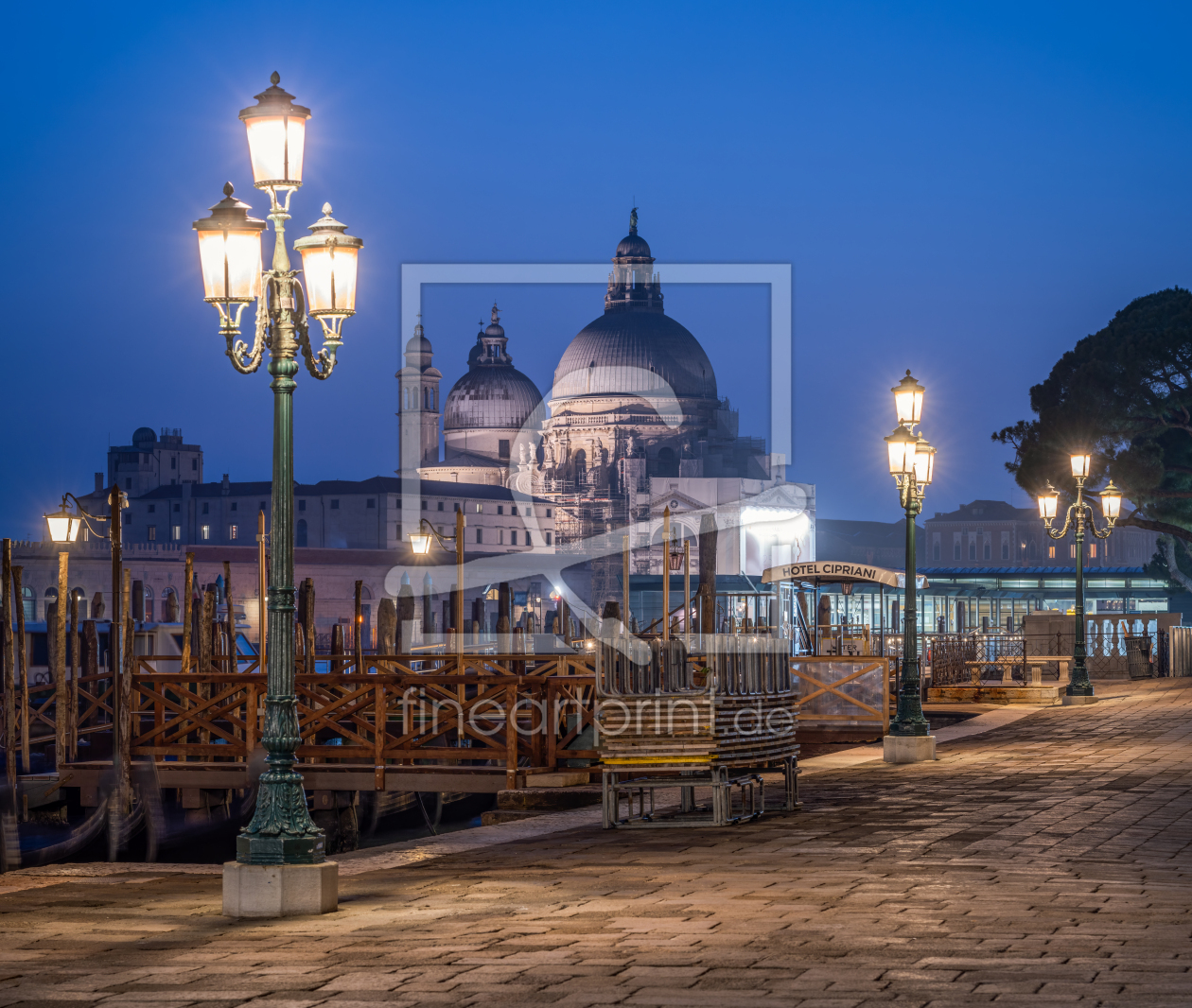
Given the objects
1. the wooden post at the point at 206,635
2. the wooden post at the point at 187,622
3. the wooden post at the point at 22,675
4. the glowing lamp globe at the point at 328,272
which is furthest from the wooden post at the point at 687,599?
the wooden post at the point at 22,675

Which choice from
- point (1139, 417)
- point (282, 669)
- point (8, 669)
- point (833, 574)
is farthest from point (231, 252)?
point (1139, 417)

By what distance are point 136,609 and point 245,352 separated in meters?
32.1

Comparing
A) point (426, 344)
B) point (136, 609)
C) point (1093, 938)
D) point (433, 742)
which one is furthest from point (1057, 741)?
point (426, 344)

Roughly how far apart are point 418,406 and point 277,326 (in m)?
105

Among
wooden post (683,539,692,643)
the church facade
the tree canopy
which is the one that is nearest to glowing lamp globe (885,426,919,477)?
wooden post (683,539,692,643)

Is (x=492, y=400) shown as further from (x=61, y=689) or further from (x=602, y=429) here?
(x=61, y=689)

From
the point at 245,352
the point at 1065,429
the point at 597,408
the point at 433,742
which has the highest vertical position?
the point at 597,408

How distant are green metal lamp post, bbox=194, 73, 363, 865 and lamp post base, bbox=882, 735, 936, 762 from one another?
7.73 meters

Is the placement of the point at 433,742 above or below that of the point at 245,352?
below

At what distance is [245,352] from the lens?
753 centimetres

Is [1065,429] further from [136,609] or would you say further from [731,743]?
[731,743]

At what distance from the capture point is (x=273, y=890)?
6.74 m

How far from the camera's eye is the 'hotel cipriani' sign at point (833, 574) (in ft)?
65.4

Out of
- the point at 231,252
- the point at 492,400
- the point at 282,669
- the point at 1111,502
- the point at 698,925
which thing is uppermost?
the point at 492,400
